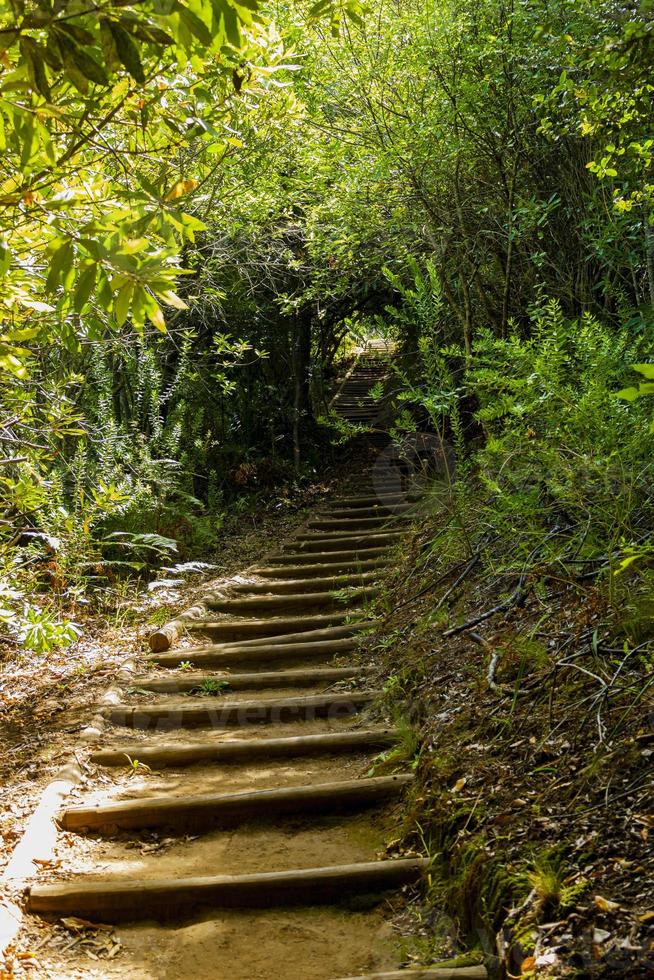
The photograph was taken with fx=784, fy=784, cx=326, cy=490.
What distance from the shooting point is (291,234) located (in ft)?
31.5

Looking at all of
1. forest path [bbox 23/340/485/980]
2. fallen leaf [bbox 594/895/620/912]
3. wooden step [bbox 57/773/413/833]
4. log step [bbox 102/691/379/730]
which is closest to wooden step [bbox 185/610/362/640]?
forest path [bbox 23/340/485/980]

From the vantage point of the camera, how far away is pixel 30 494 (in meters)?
4.14

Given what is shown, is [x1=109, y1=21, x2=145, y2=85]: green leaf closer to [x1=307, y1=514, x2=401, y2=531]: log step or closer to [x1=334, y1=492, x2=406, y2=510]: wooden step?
[x1=307, y1=514, x2=401, y2=531]: log step

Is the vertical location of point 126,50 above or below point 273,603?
above

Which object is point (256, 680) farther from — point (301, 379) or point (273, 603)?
point (301, 379)

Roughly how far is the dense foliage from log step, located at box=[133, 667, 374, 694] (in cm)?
103

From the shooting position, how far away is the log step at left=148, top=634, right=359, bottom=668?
5066 mm

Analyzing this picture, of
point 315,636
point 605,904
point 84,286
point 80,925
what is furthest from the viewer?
point 315,636

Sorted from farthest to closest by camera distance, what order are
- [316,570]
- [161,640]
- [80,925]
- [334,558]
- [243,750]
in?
[334,558] < [316,570] < [161,640] < [243,750] < [80,925]

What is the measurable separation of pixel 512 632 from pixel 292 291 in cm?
780

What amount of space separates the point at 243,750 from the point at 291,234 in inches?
286

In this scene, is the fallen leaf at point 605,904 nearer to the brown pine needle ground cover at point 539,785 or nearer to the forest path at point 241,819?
the brown pine needle ground cover at point 539,785

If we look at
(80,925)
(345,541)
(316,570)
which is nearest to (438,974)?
(80,925)

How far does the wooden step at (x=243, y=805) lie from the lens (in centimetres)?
325
